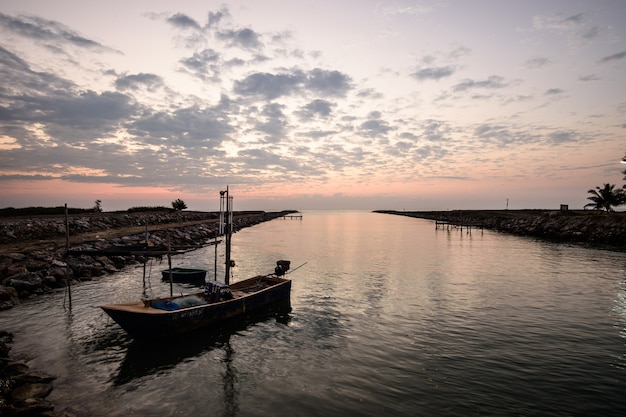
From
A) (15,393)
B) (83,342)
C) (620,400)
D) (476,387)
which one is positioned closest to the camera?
(15,393)

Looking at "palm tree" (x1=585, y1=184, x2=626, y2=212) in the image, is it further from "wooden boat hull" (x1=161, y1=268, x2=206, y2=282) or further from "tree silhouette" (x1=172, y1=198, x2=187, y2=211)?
"tree silhouette" (x1=172, y1=198, x2=187, y2=211)

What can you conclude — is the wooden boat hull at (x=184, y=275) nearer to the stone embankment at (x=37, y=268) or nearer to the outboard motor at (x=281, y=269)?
the stone embankment at (x=37, y=268)

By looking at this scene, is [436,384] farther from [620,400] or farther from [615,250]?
[615,250]

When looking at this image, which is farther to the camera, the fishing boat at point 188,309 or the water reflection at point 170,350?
the fishing boat at point 188,309

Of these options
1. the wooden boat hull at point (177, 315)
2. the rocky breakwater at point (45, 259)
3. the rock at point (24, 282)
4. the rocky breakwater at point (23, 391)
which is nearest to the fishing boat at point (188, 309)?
the wooden boat hull at point (177, 315)

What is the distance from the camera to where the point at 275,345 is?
646 inches

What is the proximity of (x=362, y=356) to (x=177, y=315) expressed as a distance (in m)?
8.86

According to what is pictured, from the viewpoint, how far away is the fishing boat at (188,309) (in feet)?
49.5

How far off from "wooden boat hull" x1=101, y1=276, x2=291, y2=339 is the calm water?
0.79 metres

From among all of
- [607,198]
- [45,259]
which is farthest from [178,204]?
[607,198]

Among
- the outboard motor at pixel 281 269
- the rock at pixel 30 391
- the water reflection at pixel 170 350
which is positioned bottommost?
the water reflection at pixel 170 350

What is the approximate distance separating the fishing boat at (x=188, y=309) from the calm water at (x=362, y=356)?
2.85ft

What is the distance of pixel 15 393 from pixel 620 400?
19.9 m

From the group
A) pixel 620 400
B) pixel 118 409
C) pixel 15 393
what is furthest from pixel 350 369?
pixel 15 393
